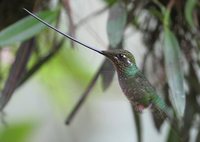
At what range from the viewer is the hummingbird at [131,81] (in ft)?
1.53

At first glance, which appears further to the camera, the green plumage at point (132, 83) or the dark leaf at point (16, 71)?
the dark leaf at point (16, 71)

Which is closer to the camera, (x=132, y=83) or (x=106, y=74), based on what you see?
(x=132, y=83)

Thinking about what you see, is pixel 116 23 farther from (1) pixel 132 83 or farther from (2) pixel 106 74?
(1) pixel 132 83

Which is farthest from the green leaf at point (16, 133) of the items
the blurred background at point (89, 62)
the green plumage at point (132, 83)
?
the green plumage at point (132, 83)

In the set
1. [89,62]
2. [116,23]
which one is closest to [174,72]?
[116,23]

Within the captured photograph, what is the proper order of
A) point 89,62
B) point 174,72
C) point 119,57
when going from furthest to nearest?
point 89,62 < point 174,72 < point 119,57

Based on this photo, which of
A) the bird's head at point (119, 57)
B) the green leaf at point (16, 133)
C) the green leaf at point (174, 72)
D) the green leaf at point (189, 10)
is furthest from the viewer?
the green leaf at point (16, 133)

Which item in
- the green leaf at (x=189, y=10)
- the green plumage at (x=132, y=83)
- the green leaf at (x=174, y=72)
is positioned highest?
the green plumage at (x=132, y=83)

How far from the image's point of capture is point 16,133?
1.41 metres

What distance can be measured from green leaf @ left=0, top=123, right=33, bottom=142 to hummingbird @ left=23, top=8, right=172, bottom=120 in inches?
34.4

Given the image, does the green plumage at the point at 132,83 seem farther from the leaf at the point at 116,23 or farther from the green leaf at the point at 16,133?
the green leaf at the point at 16,133

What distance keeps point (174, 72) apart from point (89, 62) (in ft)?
2.23

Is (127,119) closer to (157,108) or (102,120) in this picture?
(102,120)

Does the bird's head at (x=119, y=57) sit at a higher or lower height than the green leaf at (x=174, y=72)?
higher
